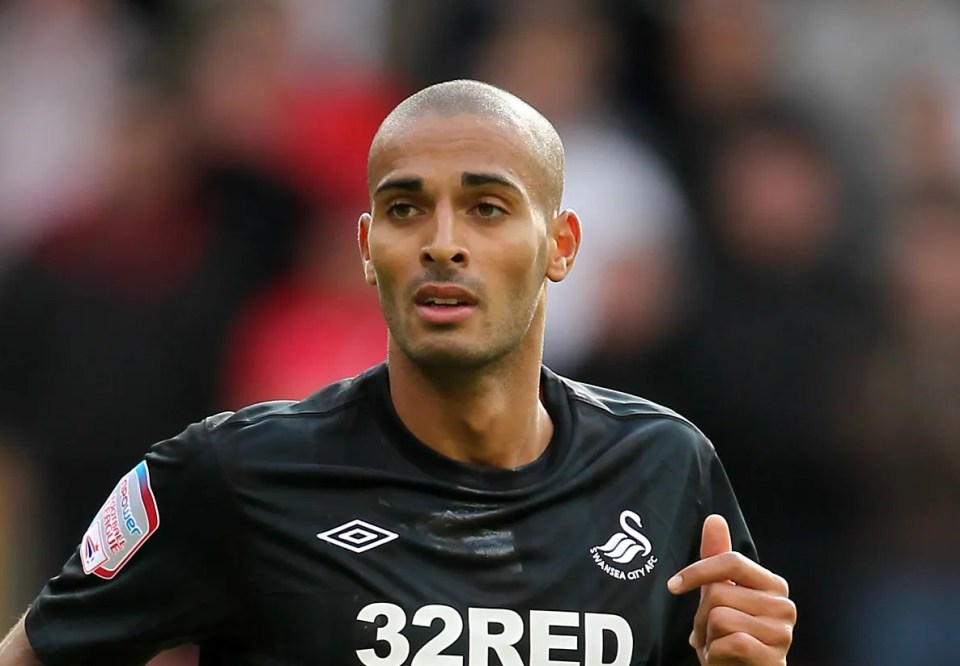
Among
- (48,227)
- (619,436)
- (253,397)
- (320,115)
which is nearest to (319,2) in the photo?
(320,115)

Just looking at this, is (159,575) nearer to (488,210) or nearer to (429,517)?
A: (429,517)

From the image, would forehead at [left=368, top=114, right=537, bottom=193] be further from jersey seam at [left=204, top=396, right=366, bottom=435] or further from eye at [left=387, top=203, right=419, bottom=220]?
jersey seam at [left=204, top=396, right=366, bottom=435]

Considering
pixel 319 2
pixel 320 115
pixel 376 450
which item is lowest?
pixel 376 450

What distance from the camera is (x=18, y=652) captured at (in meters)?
4.12

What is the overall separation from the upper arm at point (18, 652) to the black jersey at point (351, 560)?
1.1 inches

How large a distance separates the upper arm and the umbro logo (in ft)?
2.31

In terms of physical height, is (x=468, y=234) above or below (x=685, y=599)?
above

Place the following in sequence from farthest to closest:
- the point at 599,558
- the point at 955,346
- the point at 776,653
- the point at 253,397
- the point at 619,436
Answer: the point at 955,346
the point at 253,397
the point at 619,436
the point at 599,558
the point at 776,653

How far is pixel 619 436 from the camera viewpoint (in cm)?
446

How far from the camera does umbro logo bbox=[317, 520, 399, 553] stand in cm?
407

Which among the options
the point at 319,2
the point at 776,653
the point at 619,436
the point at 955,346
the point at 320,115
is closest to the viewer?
the point at 776,653

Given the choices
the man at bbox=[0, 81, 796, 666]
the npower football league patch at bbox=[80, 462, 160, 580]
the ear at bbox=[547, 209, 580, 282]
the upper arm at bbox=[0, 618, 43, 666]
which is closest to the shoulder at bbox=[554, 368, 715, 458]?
the man at bbox=[0, 81, 796, 666]

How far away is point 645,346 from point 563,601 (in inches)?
128

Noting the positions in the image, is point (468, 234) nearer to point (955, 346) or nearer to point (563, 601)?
point (563, 601)
